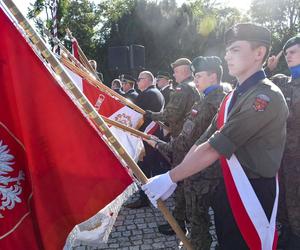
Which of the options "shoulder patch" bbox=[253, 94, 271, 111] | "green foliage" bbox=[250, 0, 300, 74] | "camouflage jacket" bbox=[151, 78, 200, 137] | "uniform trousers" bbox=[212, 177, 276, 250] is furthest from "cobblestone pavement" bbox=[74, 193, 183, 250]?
"green foliage" bbox=[250, 0, 300, 74]

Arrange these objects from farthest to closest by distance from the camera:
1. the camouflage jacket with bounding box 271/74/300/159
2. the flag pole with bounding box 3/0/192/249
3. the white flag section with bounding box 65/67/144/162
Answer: the white flag section with bounding box 65/67/144/162 < the camouflage jacket with bounding box 271/74/300/159 < the flag pole with bounding box 3/0/192/249

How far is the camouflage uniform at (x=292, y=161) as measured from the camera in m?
3.90

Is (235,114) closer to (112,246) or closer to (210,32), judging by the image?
(112,246)

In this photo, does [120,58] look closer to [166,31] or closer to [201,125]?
[201,125]

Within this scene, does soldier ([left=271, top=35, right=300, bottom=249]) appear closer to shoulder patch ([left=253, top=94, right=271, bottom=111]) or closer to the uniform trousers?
the uniform trousers

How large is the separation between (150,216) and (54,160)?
3501 mm

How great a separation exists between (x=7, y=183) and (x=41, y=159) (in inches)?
9.2

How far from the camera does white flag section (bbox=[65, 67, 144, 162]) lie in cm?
549

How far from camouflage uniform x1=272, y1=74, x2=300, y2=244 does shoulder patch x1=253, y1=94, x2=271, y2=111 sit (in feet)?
6.14

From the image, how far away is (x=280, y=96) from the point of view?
225 cm

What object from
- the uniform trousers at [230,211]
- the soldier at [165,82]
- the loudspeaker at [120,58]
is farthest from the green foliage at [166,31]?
the uniform trousers at [230,211]

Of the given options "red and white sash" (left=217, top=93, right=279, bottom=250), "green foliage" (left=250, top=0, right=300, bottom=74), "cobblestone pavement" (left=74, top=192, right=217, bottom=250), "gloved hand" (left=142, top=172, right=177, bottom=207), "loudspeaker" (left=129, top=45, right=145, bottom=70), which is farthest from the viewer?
"green foliage" (left=250, top=0, right=300, bottom=74)

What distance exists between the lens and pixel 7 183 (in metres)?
2.24

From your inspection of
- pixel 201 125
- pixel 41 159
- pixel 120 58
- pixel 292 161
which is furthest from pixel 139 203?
pixel 120 58
